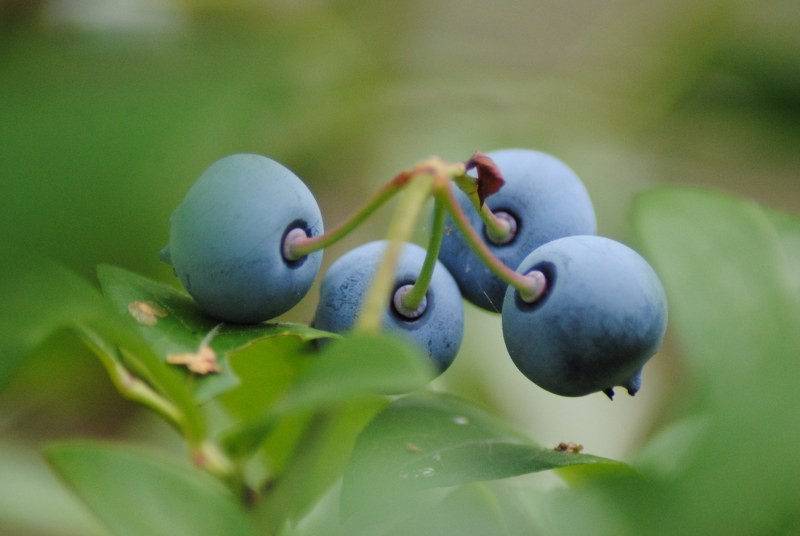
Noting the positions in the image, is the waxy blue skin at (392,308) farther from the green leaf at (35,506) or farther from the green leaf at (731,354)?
the green leaf at (35,506)

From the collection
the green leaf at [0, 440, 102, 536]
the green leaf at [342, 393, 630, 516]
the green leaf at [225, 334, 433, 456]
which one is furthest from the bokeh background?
the green leaf at [342, 393, 630, 516]

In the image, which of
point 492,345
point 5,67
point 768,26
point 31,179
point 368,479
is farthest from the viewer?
point 768,26

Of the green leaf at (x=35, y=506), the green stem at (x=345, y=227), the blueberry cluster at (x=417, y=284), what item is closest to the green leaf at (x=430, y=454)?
the blueberry cluster at (x=417, y=284)

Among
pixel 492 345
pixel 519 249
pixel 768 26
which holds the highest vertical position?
pixel 768 26

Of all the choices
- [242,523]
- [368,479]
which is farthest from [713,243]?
[242,523]

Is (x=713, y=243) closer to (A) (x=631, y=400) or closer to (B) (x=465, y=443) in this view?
(B) (x=465, y=443)

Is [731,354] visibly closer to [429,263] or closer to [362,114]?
[429,263]
